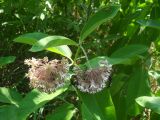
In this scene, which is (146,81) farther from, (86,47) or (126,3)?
(126,3)

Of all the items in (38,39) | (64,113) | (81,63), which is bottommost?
(64,113)

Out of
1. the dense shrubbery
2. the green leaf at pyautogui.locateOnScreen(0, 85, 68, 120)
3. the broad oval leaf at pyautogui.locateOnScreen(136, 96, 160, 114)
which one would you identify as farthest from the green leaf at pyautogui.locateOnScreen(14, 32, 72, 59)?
the broad oval leaf at pyautogui.locateOnScreen(136, 96, 160, 114)

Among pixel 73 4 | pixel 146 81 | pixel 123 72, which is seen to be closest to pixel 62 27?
pixel 73 4

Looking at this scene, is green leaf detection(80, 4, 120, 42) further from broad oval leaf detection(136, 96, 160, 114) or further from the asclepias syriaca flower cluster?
broad oval leaf detection(136, 96, 160, 114)

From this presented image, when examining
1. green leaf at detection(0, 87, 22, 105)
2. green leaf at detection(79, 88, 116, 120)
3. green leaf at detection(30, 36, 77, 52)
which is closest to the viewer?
green leaf at detection(30, 36, 77, 52)

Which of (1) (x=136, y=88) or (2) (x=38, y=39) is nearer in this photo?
(2) (x=38, y=39)

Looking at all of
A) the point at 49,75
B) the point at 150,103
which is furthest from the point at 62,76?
the point at 150,103

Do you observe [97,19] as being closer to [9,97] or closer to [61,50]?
[61,50]
